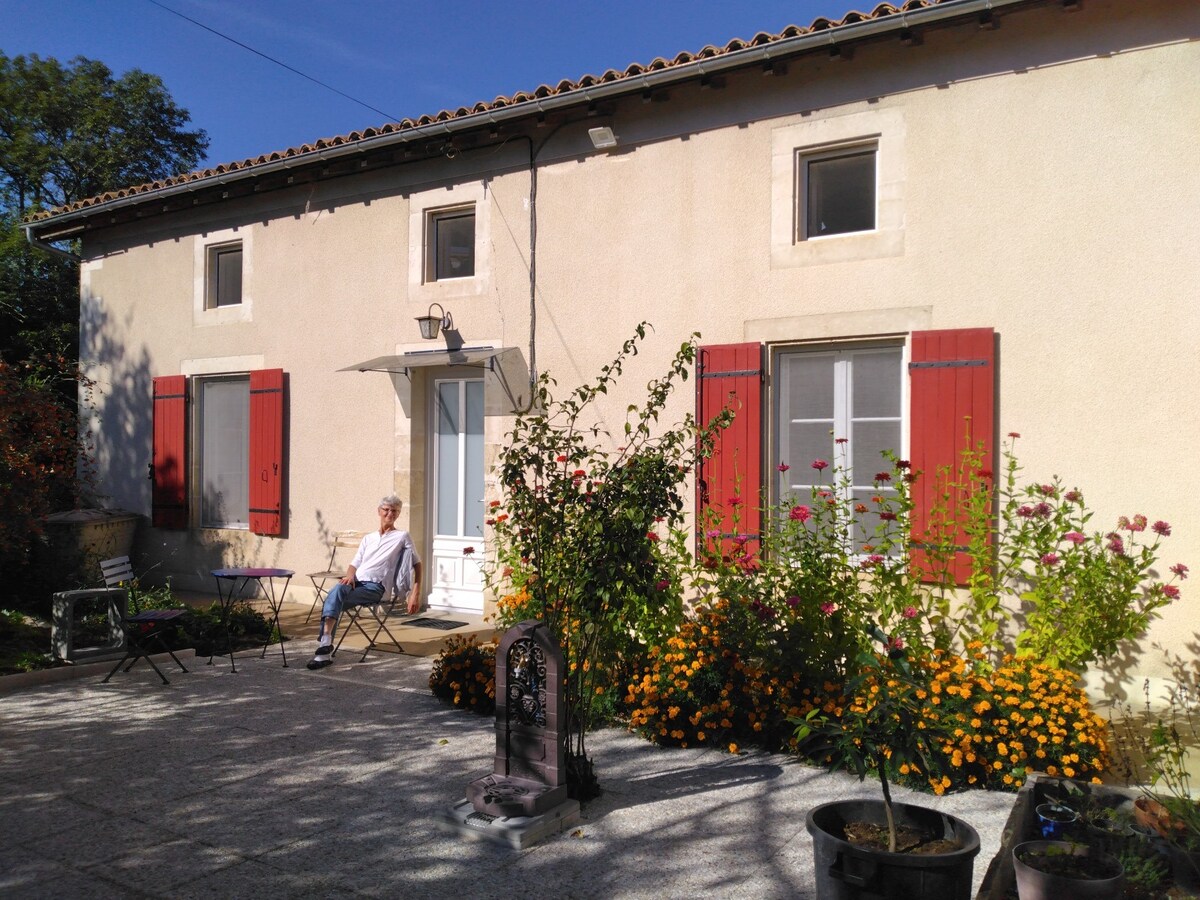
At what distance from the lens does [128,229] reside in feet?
33.1

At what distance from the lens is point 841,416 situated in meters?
6.16

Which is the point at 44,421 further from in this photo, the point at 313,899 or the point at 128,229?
the point at 313,899

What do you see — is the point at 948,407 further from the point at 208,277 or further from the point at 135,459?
the point at 135,459

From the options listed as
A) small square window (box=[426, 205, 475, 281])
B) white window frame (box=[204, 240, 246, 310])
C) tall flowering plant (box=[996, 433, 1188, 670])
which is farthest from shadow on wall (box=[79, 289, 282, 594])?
tall flowering plant (box=[996, 433, 1188, 670])

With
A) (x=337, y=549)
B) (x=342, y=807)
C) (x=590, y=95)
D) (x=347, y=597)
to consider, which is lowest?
(x=342, y=807)

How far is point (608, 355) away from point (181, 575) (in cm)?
539

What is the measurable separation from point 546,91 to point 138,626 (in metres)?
4.89

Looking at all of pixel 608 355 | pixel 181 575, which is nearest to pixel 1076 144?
pixel 608 355

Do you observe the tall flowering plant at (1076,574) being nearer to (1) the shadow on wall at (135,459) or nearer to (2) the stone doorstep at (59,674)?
(2) the stone doorstep at (59,674)

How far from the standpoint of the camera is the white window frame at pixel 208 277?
9172mm

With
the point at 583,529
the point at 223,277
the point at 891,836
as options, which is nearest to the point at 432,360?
the point at 223,277

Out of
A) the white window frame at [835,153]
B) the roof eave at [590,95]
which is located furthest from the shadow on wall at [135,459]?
the white window frame at [835,153]

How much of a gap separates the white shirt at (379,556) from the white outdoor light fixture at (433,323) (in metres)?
1.97

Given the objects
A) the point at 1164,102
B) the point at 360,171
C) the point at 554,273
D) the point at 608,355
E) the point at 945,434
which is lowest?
the point at 945,434
